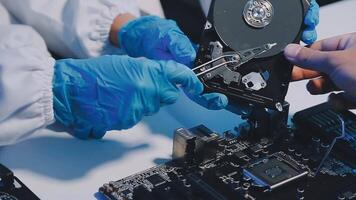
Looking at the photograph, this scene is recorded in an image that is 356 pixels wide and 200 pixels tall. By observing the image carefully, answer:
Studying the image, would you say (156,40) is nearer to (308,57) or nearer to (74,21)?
(74,21)

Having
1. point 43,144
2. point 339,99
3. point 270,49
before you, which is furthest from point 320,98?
point 43,144

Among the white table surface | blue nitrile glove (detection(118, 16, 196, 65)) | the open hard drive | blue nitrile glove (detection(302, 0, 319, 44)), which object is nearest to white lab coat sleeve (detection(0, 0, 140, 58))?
blue nitrile glove (detection(118, 16, 196, 65))

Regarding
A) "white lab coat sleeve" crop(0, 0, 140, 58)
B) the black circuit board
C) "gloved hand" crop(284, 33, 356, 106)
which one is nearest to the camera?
the black circuit board

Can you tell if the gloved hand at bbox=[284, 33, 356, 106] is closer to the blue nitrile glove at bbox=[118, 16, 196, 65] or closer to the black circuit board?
the black circuit board

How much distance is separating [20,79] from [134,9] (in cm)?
55

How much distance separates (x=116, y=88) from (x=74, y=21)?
0.40 m

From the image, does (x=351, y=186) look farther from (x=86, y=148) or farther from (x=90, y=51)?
(x=90, y=51)

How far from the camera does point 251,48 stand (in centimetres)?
112

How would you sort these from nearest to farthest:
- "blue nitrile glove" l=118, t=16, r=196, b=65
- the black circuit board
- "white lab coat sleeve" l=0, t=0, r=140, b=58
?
the black circuit board
"blue nitrile glove" l=118, t=16, r=196, b=65
"white lab coat sleeve" l=0, t=0, r=140, b=58

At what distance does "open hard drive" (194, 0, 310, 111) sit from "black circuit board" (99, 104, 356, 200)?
10 cm

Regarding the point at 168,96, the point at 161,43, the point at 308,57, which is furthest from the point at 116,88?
the point at 308,57

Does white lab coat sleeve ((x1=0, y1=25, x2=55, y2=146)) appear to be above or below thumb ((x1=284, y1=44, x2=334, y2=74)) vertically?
below

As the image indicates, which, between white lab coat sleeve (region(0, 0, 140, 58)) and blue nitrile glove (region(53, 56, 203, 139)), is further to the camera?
white lab coat sleeve (region(0, 0, 140, 58))

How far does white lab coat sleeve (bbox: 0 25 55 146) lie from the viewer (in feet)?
3.40
